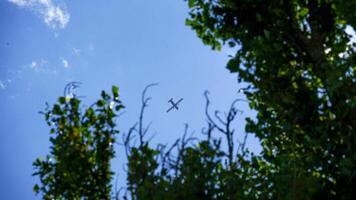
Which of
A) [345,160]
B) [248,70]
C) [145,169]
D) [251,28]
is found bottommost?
[145,169]

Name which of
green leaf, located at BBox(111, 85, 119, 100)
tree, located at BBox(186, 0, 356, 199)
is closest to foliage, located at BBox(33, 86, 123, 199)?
green leaf, located at BBox(111, 85, 119, 100)

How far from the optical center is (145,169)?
5.12 m

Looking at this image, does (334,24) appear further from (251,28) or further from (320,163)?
(320,163)

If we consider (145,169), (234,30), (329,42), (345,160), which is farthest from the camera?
(234,30)

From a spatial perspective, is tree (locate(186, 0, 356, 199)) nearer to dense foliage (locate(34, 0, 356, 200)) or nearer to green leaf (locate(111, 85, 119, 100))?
dense foliage (locate(34, 0, 356, 200))

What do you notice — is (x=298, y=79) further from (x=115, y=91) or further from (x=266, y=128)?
(x=115, y=91)

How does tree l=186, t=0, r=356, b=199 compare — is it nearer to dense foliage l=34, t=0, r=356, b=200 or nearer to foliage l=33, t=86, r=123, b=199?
dense foliage l=34, t=0, r=356, b=200

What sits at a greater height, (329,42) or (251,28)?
(251,28)

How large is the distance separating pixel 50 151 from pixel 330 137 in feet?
17.8

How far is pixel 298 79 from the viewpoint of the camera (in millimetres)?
8914

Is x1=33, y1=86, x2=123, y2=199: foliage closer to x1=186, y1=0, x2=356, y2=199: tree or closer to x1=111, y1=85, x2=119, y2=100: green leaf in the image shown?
x1=111, y1=85, x2=119, y2=100: green leaf

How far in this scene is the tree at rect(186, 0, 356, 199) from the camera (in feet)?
24.3

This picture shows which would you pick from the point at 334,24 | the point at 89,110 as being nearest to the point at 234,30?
the point at 334,24

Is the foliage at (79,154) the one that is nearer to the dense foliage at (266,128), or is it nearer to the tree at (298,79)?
the dense foliage at (266,128)
